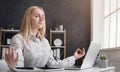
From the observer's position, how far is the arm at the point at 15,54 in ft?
4.78

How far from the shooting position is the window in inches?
168

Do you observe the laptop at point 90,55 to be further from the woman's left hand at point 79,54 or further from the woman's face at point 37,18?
the woman's face at point 37,18

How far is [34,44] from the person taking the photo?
2.07m

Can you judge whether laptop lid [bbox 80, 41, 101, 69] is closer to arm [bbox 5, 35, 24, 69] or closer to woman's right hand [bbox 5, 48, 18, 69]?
arm [bbox 5, 35, 24, 69]

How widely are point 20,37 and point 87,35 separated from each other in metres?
4.55

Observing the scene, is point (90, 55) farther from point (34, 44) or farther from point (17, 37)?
point (17, 37)

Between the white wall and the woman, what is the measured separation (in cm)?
347

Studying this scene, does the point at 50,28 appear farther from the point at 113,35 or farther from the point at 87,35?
the point at 113,35

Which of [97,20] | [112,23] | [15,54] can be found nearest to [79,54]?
[15,54]

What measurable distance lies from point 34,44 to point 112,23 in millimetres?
2742

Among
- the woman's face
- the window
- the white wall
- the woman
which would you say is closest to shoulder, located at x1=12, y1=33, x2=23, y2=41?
the woman

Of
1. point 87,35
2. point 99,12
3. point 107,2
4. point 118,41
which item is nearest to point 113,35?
point 118,41

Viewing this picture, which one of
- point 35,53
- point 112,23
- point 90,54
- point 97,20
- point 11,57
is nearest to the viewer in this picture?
point 11,57

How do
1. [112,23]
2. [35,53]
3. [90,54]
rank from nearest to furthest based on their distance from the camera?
A: [90,54], [35,53], [112,23]
